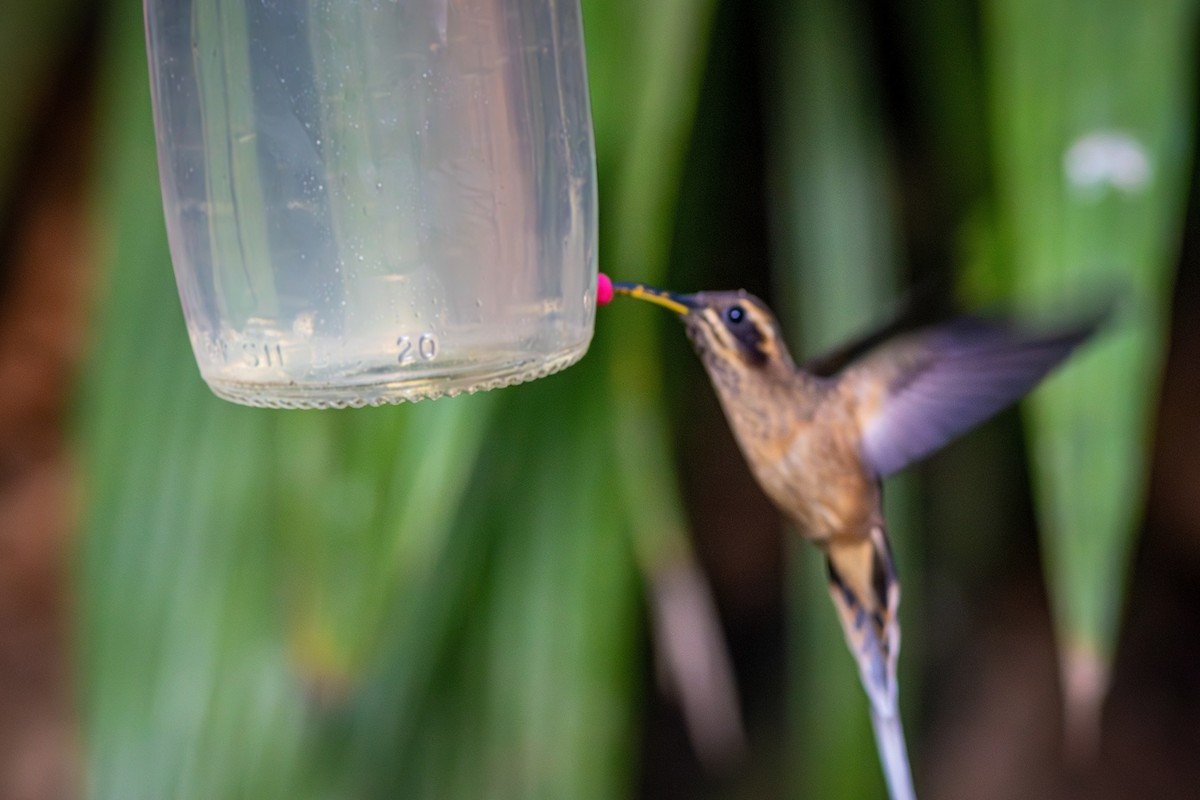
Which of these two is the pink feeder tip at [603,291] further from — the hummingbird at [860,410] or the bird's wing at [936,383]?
the bird's wing at [936,383]

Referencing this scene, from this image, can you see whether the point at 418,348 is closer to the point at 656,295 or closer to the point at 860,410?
the point at 656,295

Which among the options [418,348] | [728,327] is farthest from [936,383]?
[418,348]

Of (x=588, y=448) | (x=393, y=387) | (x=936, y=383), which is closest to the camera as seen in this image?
(x=393, y=387)

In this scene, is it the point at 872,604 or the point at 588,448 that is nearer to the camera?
the point at 872,604

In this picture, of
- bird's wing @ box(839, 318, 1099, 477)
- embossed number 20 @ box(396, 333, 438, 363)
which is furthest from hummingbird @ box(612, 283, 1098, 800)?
embossed number 20 @ box(396, 333, 438, 363)

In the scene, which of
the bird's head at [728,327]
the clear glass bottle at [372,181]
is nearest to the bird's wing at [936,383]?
the bird's head at [728,327]

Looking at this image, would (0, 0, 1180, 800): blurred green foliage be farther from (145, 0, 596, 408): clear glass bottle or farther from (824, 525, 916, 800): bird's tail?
(145, 0, 596, 408): clear glass bottle

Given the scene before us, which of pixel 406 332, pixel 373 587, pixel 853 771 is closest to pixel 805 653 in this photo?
pixel 853 771
